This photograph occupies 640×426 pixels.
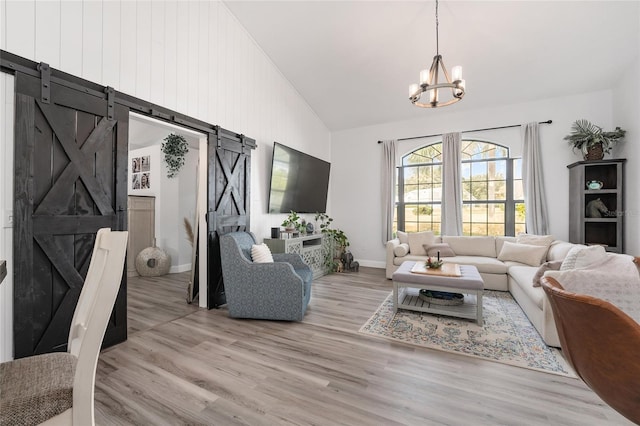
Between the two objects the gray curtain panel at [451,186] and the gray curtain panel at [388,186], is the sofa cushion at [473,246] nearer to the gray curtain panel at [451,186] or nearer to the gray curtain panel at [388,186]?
the gray curtain panel at [451,186]

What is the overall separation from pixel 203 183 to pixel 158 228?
2.50m

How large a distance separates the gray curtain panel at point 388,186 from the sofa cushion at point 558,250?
2481 millimetres

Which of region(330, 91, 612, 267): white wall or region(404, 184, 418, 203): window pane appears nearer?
region(330, 91, 612, 267): white wall

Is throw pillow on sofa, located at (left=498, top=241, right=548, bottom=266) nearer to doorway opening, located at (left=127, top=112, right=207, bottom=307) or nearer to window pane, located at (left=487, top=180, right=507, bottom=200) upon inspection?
window pane, located at (left=487, top=180, right=507, bottom=200)

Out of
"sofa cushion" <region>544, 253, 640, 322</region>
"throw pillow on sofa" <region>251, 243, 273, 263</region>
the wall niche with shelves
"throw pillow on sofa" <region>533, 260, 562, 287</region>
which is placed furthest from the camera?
the wall niche with shelves

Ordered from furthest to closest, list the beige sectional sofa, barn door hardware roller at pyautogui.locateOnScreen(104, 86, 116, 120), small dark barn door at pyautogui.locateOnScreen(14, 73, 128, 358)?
1. the beige sectional sofa
2. barn door hardware roller at pyautogui.locateOnScreen(104, 86, 116, 120)
3. small dark barn door at pyautogui.locateOnScreen(14, 73, 128, 358)

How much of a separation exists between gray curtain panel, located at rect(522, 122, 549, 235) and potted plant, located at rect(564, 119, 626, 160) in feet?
1.57

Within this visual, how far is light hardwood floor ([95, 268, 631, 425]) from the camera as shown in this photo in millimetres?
1581

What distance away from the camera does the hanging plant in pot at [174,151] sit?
16.7ft

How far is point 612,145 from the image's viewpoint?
418 cm

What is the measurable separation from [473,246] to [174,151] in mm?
5494

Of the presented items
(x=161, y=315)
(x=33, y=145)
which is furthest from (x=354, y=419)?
(x=33, y=145)

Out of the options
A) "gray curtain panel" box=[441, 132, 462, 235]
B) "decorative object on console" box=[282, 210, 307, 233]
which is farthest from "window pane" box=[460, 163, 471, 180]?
"decorative object on console" box=[282, 210, 307, 233]

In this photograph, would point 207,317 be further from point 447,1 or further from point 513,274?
point 447,1
